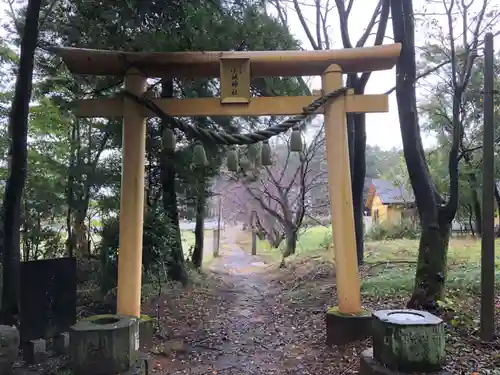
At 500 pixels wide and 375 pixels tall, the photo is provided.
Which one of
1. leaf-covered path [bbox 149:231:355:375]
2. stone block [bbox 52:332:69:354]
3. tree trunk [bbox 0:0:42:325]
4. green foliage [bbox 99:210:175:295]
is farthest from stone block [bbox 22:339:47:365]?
green foliage [bbox 99:210:175:295]

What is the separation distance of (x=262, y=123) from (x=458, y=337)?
6.45 meters

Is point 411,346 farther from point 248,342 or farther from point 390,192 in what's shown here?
point 390,192

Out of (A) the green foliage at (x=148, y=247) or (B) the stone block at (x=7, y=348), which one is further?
(A) the green foliage at (x=148, y=247)

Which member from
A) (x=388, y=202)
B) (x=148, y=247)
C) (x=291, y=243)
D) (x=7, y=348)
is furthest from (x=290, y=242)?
(x=7, y=348)

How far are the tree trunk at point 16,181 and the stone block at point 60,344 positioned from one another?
502 mm

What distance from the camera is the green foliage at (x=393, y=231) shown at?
52.1 feet

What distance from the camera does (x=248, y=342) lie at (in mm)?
5742

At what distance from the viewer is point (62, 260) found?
15.9 feet

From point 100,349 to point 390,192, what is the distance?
2359 cm

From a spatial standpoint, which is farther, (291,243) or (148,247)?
(291,243)

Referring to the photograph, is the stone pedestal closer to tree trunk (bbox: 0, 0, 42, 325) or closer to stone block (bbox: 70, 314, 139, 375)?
stone block (bbox: 70, 314, 139, 375)

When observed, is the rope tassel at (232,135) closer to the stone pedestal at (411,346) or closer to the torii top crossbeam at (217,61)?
the torii top crossbeam at (217,61)

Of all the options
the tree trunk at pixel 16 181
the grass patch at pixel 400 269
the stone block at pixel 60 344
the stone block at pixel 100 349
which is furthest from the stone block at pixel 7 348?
the grass patch at pixel 400 269

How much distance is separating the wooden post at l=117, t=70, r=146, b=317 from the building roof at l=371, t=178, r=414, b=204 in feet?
56.3
